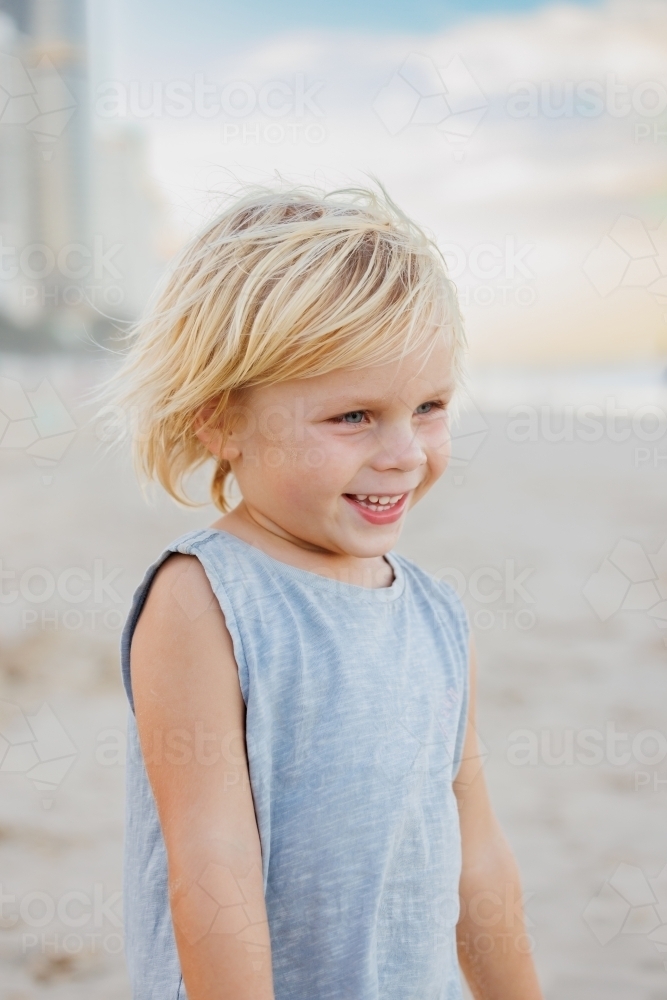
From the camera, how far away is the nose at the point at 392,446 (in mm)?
1006

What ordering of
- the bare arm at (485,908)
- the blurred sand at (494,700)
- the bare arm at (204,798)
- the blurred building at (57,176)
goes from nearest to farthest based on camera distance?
the bare arm at (204,798) < the bare arm at (485,908) < the blurred sand at (494,700) < the blurred building at (57,176)

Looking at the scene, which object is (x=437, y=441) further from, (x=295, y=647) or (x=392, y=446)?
(x=295, y=647)

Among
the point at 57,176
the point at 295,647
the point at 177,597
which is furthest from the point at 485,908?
the point at 57,176

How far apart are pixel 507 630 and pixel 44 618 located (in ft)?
7.00

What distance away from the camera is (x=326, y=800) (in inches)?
37.6

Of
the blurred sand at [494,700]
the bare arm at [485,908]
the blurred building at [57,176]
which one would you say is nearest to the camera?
the bare arm at [485,908]

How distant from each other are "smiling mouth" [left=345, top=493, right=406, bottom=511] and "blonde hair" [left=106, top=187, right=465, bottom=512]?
145 mm

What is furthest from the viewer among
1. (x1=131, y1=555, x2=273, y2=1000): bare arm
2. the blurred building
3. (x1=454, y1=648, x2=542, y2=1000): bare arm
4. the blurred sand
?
the blurred building

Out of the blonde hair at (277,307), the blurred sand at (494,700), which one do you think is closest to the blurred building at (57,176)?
the blurred sand at (494,700)

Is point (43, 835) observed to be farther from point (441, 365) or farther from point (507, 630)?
point (507, 630)

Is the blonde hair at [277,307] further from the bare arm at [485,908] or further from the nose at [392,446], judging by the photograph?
the bare arm at [485,908]

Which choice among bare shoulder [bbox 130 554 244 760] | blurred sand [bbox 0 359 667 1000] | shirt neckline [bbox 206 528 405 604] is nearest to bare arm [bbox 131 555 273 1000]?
bare shoulder [bbox 130 554 244 760]

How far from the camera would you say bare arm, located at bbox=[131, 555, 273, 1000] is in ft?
2.85

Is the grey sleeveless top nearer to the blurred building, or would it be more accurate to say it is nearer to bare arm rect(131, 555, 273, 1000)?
bare arm rect(131, 555, 273, 1000)
